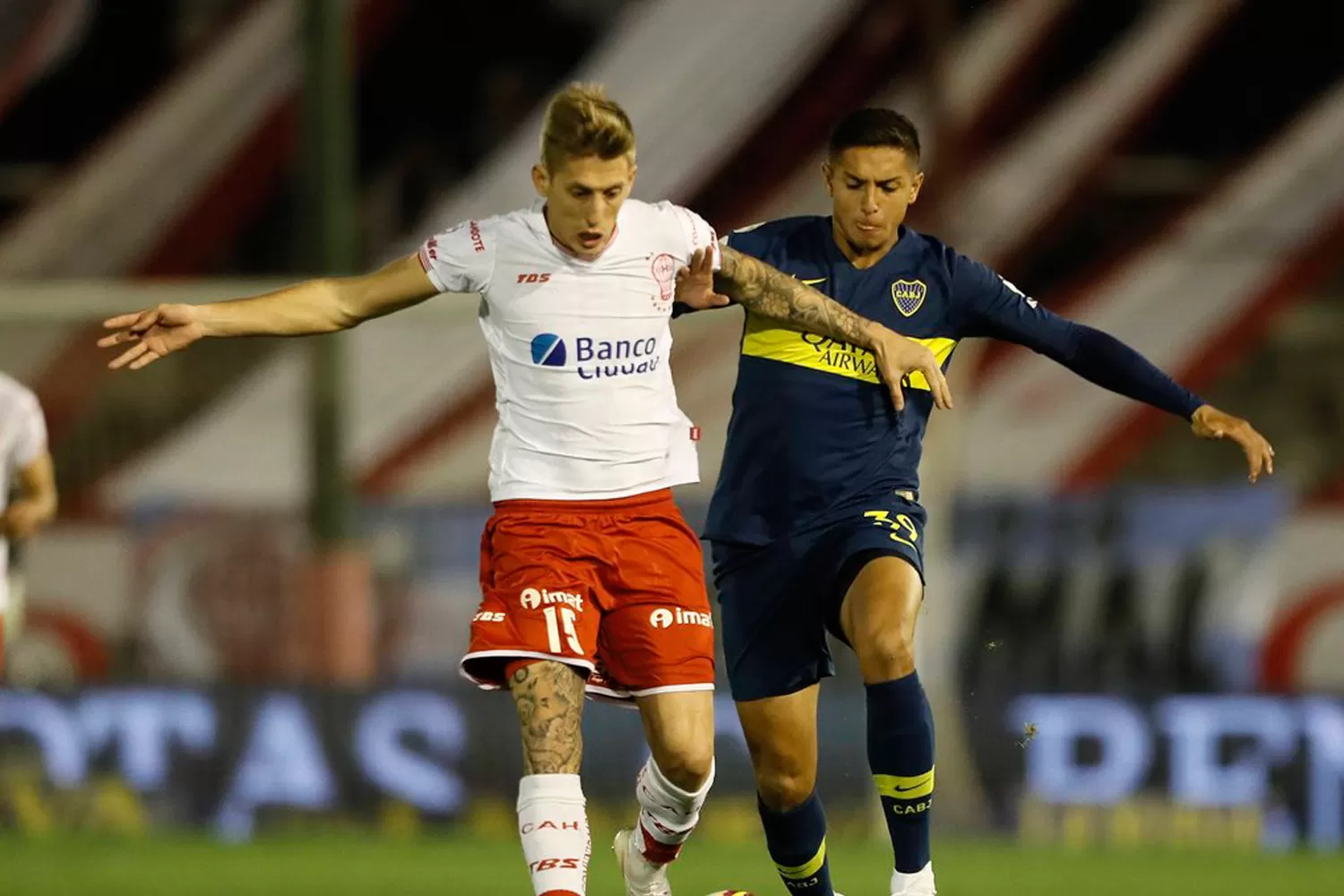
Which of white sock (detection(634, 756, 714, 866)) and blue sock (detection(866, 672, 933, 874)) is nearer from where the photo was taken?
blue sock (detection(866, 672, 933, 874))

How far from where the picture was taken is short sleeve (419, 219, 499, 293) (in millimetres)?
6977

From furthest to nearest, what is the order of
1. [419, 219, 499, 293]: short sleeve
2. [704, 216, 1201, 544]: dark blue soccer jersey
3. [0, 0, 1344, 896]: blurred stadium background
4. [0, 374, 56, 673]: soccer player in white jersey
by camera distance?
[0, 0, 1344, 896]: blurred stadium background
[0, 374, 56, 673]: soccer player in white jersey
[704, 216, 1201, 544]: dark blue soccer jersey
[419, 219, 499, 293]: short sleeve

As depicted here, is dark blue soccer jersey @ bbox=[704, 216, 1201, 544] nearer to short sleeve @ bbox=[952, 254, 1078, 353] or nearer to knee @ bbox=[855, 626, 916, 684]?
short sleeve @ bbox=[952, 254, 1078, 353]

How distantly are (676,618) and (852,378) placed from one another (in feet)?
2.93

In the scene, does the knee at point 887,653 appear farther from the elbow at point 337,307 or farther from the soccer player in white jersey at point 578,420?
the elbow at point 337,307

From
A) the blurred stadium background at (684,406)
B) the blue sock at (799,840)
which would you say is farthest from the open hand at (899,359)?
the blurred stadium background at (684,406)

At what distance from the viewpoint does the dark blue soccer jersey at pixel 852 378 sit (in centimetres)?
749

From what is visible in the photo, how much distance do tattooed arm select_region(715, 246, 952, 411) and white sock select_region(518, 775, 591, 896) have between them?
1429 mm

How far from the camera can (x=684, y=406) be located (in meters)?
16.0

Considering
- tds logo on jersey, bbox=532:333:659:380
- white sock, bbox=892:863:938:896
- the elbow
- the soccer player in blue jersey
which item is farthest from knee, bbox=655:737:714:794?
the elbow

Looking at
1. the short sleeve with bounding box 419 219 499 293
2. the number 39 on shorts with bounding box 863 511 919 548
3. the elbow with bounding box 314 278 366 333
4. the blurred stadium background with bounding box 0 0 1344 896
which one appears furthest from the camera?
the blurred stadium background with bounding box 0 0 1344 896

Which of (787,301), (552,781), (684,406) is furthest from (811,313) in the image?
(684,406)

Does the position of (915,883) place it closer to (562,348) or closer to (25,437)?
(562,348)

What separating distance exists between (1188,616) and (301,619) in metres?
5.13
